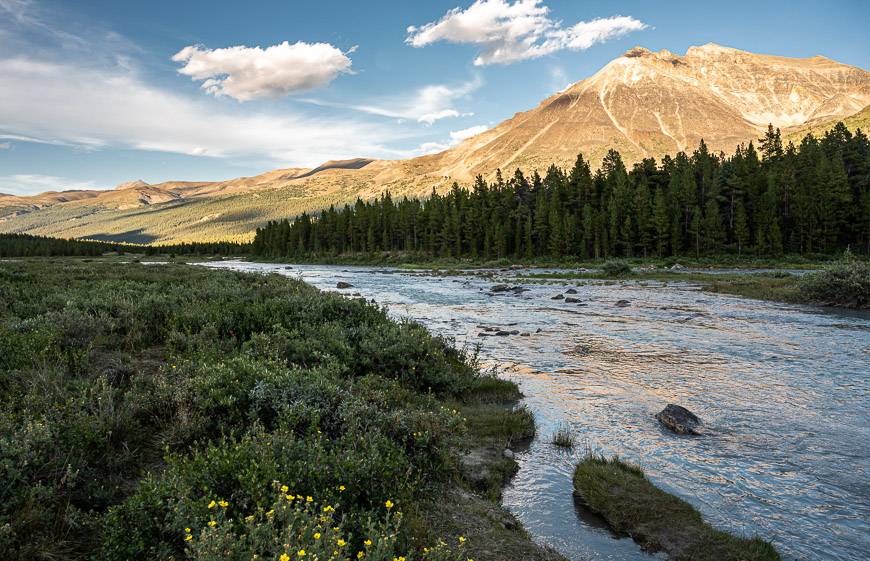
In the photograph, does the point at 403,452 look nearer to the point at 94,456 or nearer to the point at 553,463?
the point at 553,463

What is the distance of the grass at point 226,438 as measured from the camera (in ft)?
15.3

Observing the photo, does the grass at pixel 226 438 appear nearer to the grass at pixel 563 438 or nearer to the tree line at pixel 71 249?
the grass at pixel 563 438

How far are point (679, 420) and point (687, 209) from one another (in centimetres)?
8108

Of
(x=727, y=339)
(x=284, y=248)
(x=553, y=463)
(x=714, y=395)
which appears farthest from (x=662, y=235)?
(x=284, y=248)

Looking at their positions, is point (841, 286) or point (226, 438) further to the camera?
point (841, 286)

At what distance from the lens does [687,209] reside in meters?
80.4

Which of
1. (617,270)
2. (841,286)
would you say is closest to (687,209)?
(617,270)

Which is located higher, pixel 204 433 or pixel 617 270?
pixel 617 270

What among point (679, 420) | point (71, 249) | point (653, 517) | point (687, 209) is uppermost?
point (687, 209)

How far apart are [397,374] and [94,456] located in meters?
6.57

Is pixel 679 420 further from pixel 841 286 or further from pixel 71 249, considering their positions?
pixel 71 249

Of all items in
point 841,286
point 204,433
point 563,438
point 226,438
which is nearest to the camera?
point 226,438

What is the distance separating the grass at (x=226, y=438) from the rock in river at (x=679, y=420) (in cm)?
299

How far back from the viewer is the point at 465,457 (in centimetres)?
884
